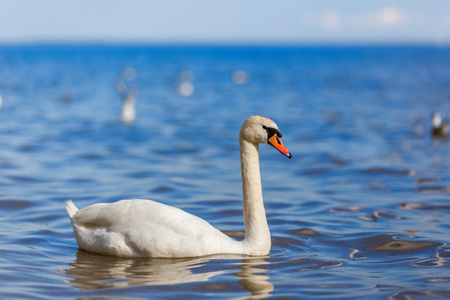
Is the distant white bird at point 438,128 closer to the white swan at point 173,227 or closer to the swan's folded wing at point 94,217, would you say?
the white swan at point 173,227

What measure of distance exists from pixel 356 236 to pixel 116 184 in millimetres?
4392

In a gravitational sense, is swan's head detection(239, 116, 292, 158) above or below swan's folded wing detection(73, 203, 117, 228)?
above

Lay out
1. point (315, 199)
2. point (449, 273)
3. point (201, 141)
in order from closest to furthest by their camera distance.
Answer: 1. point (449, 273)
2. point (315, 199)
3. point (201, 141)

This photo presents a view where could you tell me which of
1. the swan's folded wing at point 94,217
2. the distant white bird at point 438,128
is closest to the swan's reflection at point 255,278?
the swan's folded wing at point 94,217

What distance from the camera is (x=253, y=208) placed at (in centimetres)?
589

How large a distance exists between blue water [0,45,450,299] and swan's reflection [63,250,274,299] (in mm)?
17

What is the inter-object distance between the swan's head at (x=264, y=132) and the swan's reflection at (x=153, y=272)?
3.48ft

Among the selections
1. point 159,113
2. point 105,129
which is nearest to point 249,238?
point 105,129

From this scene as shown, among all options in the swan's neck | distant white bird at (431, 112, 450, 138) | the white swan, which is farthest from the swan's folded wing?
distant white bird at (431, 112, 450, 138)

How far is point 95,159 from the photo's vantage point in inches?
492

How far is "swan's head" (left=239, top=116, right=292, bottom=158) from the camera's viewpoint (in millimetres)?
5742

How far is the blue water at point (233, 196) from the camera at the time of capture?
16.8 feet

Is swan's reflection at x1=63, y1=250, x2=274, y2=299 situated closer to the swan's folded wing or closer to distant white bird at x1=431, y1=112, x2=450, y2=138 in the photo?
the swan's folded wing

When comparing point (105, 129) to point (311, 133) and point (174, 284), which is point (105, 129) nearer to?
point (311, 133)
